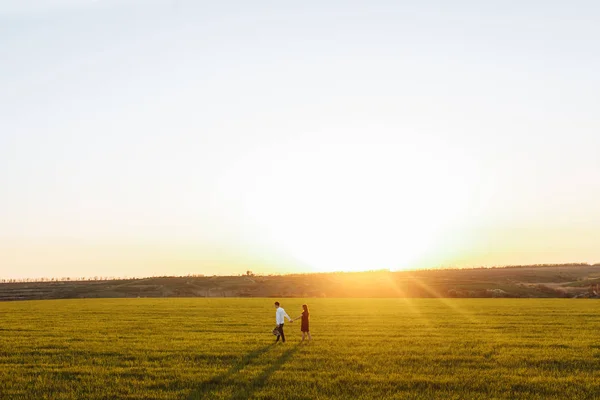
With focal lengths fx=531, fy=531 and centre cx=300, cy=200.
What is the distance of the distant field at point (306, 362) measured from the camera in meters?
18.0

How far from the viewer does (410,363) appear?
22.5 meters

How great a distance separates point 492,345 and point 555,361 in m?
4.68

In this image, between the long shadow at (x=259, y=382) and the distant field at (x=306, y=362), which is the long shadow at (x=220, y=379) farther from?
the long shadow at (x=259, y=382)

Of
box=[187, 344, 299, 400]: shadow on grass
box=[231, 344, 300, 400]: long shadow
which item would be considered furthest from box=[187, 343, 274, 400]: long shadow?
box=[231, 344, 300, 400]: long shadow

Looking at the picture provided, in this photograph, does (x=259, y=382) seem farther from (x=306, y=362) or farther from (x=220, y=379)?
(x=306, y=362)

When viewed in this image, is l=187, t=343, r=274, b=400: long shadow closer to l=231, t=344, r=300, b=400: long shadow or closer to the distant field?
the distant field

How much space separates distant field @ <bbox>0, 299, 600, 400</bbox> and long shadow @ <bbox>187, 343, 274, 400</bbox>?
0.04m

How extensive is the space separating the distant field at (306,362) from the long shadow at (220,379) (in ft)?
0.13

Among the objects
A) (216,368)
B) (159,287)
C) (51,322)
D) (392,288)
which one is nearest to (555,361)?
(216,368)

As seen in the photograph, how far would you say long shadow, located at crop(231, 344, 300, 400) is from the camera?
17.4 m

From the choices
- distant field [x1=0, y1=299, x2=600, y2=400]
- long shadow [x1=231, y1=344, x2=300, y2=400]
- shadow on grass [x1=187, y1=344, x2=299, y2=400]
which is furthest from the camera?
distant field [x1=0, y1=299, x2=600, y2=400]

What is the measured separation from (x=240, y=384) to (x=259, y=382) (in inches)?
26.9

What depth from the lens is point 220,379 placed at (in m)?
19.7

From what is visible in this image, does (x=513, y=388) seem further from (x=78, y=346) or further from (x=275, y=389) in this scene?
(x=78, y=346)
